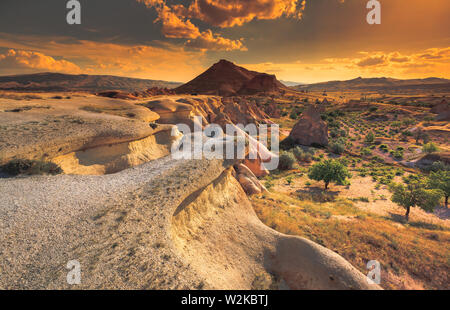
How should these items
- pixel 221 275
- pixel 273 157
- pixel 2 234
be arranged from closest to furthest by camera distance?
pixel 2 234, pixel 221 275, pixel 273 157

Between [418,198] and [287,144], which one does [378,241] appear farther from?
[287,144]

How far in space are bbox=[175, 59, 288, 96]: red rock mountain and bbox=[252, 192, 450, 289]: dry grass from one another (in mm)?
116090

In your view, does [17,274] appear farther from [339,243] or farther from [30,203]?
[339,243]

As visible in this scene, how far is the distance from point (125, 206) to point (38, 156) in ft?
25.3

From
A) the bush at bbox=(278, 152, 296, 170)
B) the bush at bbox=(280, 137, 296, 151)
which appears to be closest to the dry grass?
the bush at bbox=(278, 152, 296, 170)

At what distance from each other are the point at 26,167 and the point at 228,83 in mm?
144983

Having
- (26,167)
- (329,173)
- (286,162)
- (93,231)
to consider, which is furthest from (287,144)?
(93,231)

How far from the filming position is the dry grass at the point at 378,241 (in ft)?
29.8

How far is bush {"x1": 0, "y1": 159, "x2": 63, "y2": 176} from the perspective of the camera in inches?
376

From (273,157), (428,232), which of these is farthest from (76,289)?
(273,157)

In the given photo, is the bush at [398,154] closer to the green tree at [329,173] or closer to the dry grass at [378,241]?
the green tree at [329,173]

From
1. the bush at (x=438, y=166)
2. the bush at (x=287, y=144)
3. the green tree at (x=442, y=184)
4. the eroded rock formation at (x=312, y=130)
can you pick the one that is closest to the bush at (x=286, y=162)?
the bush at (x=287, y=144)

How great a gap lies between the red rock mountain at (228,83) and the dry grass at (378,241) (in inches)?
4570

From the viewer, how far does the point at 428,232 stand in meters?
12.5
